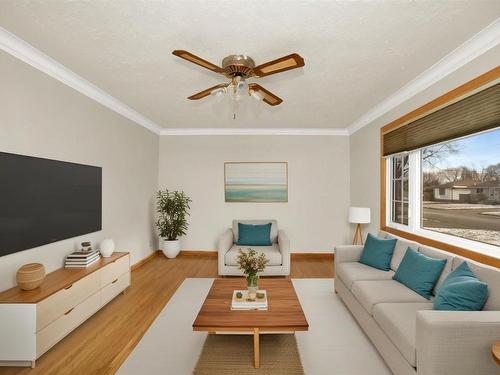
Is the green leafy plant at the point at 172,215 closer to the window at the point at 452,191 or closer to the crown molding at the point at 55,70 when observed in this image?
the crown molding at the point at 55,70

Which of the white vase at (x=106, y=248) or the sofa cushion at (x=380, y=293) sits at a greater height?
the white vase at (x=106, y=248)

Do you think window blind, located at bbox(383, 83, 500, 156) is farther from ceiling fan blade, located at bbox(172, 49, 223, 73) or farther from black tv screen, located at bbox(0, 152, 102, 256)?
black tv screen, located at bbox(0, 152, 102, 256)

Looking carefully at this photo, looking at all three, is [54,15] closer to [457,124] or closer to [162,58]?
[162,58]

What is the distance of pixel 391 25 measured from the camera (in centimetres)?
211

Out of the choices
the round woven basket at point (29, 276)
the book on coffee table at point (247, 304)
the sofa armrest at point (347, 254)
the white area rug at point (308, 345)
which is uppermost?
the round woven basket at point (29, 276)

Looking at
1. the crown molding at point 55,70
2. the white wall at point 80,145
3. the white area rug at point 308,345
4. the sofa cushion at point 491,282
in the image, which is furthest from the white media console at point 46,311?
the sofa cushion at point 491,282

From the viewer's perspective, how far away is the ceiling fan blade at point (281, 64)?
6.22 ft

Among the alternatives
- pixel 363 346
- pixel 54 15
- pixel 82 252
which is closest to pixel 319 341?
pixel 363 346

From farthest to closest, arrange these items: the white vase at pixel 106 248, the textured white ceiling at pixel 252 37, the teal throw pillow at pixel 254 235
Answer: the teal throw pillow at pixel 254 235
the white vase at pixel 106 248
the textured white ceiling at pixel 252 37

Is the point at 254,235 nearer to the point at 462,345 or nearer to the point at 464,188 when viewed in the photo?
the point at 464,188

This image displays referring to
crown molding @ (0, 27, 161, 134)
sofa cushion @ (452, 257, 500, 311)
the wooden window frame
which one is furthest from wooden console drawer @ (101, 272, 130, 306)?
the wooden window frame

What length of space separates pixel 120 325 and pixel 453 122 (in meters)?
3.98

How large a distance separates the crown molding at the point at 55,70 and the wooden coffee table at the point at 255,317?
2.87 m

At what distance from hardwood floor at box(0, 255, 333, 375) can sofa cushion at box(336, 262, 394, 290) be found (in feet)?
3.87
